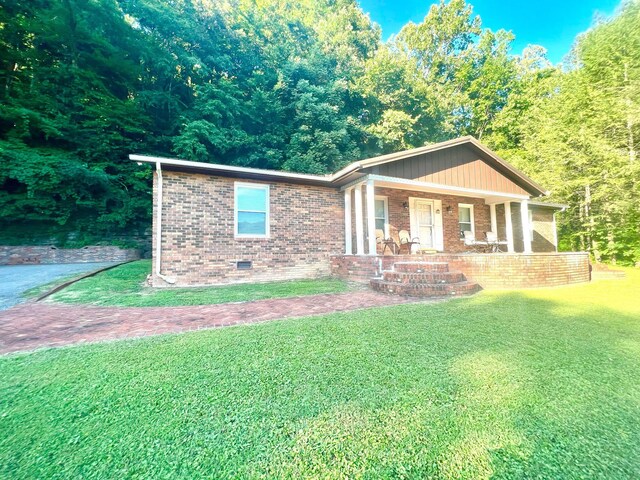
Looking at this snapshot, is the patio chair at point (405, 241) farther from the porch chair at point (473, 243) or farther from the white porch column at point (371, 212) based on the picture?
the porch chair at point (473, 243)

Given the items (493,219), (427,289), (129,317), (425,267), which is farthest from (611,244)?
(129,317)

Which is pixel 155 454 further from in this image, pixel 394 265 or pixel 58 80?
pixel 58 80

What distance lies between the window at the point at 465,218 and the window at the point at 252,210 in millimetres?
8374

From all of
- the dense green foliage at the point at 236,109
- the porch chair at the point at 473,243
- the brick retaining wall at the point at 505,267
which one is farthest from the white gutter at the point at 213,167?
the dense green foliage at the point at 236,109

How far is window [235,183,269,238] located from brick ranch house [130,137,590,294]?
1.2 inches

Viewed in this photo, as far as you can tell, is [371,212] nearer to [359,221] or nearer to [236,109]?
[359,221]

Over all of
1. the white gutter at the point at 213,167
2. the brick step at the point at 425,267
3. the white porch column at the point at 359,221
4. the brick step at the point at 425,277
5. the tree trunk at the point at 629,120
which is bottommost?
the brick step at the point at 425,277

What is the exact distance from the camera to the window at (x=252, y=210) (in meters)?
7.73

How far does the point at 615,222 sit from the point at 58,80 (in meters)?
27.2

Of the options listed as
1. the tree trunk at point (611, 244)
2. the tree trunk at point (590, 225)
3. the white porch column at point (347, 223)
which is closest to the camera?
the white porch column at point (347, 223)

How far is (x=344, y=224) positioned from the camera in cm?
918

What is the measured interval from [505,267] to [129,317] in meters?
7.79

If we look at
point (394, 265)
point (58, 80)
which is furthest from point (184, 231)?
point (58, 80)

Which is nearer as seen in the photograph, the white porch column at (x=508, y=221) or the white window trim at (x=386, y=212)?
the white window trim at (x=386, y=212)
